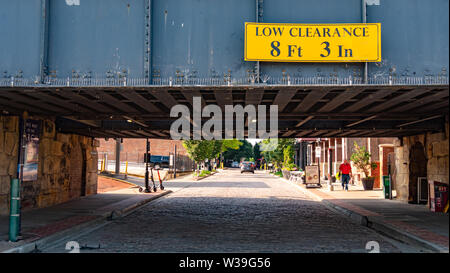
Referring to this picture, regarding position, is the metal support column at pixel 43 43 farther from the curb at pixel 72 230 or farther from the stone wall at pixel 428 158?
the stone wall at pixel 428 158

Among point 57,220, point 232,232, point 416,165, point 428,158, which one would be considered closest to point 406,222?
point 232,232

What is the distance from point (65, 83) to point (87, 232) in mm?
4050

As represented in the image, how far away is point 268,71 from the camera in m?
11.0

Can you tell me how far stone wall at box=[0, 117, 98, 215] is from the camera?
15.0 meters

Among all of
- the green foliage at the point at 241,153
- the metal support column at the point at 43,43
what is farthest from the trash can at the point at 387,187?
the green foliage at the point at 241,153

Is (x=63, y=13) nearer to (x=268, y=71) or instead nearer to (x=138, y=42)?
(x=138, y=42)

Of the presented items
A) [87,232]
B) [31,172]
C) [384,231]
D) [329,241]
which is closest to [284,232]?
[329,241]

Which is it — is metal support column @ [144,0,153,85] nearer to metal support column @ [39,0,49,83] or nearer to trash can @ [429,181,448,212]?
metal support column @ [39,0,49,83]

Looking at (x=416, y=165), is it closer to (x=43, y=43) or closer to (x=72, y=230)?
(x=72, y=230)

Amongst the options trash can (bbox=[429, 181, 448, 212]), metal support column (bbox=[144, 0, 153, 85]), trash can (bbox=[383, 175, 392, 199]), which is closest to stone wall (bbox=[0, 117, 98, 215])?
metal support column (bbox=[144, 0, 153, 85])

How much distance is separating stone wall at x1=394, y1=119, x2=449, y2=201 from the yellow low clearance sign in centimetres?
727
